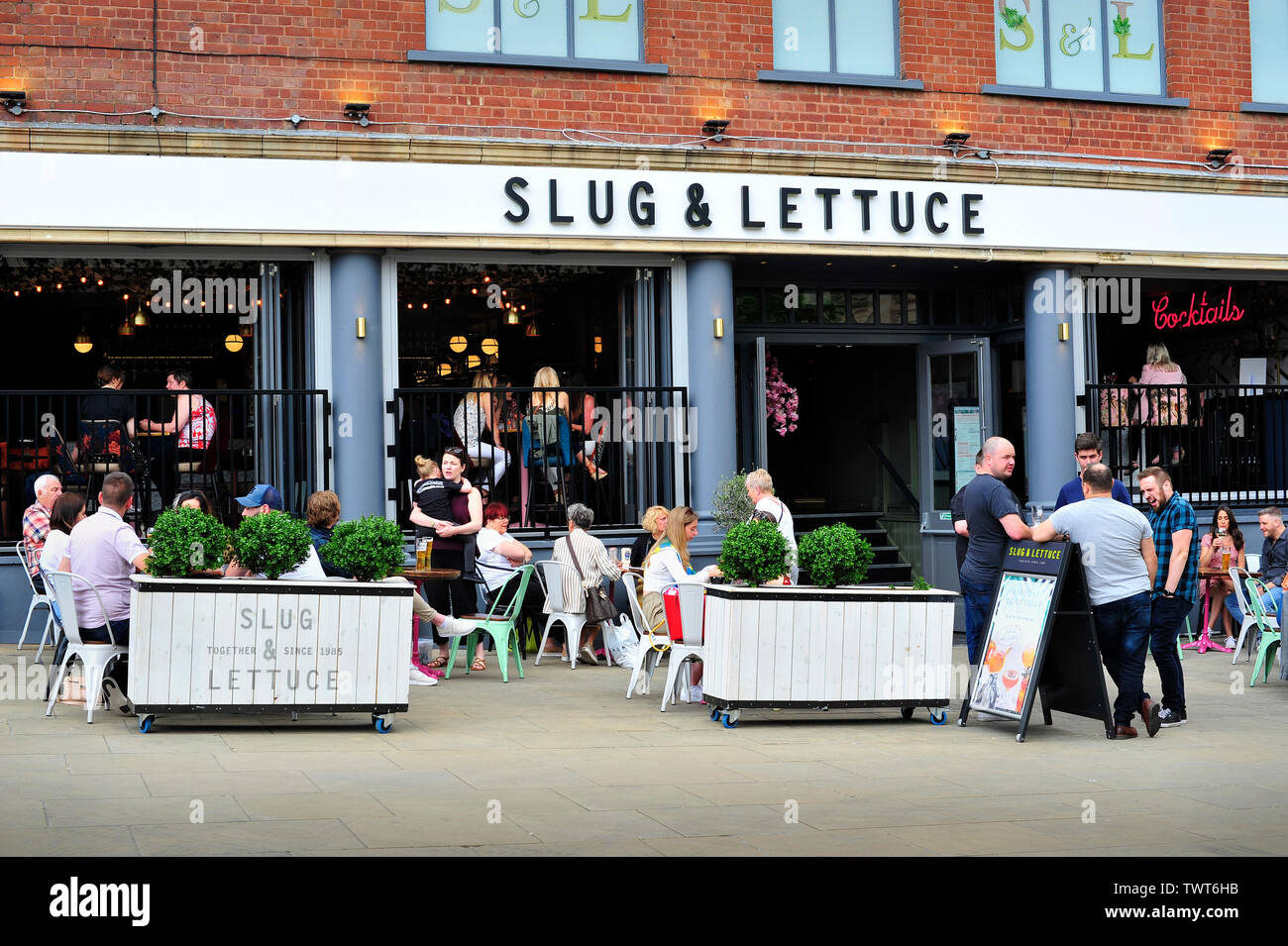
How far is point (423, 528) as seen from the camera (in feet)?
41.8

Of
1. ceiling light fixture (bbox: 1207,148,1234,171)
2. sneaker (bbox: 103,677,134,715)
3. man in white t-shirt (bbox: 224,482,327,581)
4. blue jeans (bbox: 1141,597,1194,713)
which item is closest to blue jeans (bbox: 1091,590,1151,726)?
blue jeans (bbox: 1141,597,1194,713)

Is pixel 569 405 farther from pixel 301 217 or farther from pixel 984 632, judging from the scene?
pixel 984 632

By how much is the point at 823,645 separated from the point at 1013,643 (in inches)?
44.9

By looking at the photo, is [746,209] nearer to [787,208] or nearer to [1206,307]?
[787,208]

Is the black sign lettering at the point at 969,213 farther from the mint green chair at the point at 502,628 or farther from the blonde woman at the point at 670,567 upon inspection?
the mint green chair at the point at 502,628

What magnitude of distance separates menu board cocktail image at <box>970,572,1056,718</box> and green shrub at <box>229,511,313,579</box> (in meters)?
4.24

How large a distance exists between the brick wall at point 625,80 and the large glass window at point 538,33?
0.39 ft

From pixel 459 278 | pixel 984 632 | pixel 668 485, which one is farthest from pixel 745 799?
pixel 459 278

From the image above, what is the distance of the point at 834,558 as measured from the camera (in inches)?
363

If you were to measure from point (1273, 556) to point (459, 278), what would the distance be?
791 centimetres

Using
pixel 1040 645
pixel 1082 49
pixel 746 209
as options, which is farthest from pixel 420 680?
pixel 1082 49

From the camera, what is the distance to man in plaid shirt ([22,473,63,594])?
11969 mm

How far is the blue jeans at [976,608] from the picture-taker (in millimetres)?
9859
